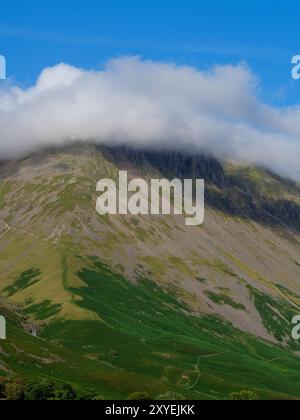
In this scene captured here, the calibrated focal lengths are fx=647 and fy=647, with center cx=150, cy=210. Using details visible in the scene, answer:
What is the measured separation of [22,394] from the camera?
15300 cm
